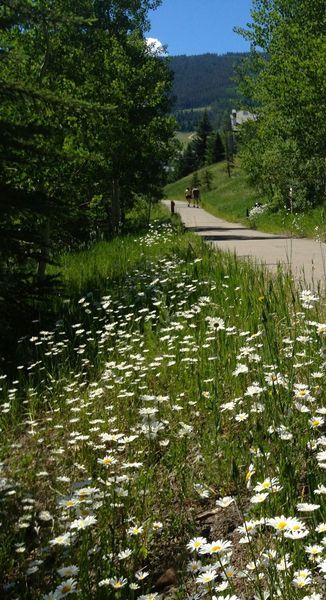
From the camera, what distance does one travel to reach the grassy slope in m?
12.8

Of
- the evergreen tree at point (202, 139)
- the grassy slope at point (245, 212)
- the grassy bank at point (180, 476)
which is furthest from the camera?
the evergreen tree at point (202, 139)

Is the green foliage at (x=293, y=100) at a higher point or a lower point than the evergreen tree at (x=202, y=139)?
lower

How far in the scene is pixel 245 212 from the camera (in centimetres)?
4106

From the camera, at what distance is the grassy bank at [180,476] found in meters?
2.41

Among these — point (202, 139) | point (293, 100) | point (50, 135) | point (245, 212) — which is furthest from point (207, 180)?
point (50, 135)

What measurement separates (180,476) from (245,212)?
3867 cm

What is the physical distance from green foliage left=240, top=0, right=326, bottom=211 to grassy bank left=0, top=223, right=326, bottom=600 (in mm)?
16934

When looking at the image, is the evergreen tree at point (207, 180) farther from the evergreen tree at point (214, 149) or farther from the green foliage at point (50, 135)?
the green foliage at point (50, 135)

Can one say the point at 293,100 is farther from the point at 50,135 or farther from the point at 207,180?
the point at 207,180

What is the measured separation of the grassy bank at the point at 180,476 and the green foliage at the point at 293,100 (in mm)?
16934

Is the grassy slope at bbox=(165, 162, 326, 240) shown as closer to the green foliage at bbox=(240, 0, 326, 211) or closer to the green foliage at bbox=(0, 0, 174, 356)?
the green foliage at bbox=(240, 0, 326, 211)

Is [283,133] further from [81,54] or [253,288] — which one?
[253,288]

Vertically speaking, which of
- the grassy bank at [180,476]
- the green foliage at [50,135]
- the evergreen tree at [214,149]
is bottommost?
the grassy bank at [180,476]

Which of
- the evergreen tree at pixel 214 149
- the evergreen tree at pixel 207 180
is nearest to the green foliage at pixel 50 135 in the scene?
the evergreen tree at pixel 207 180
